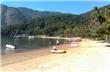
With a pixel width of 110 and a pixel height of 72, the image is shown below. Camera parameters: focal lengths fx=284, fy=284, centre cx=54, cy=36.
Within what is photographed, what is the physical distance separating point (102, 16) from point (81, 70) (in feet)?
187

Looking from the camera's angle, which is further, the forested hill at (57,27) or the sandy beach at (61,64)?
the forested hill at (57,27)

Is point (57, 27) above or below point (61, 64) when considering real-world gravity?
above

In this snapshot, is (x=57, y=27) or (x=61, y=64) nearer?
(x=61, y=64)

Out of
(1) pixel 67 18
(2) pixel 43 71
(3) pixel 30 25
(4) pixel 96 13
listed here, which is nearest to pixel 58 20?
(1) pixel 67 18

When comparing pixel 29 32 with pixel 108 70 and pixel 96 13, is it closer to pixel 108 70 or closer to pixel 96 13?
pixel 96 13

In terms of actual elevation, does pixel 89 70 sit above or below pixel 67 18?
below

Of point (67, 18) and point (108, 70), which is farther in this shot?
point (67, 18)

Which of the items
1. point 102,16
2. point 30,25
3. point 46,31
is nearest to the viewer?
point 102,16

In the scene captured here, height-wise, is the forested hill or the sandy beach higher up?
the forested hill

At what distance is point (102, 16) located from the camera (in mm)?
68750

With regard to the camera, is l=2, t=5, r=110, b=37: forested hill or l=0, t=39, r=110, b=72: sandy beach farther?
l=2, t=5, r=110, b=37: forested hill

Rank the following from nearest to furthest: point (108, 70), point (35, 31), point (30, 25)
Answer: point (108, 70), point (35, 31), point (30, 25)

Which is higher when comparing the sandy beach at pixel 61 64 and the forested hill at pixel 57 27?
the forested hill at pixel 57 27

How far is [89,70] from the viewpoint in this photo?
13.0 metres
